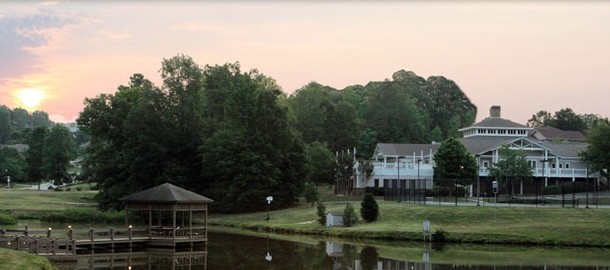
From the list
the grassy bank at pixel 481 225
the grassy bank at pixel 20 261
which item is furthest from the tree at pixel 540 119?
the grassy bank at pixel 20 261

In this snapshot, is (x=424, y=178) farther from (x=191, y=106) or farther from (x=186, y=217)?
(x=186, y=217)

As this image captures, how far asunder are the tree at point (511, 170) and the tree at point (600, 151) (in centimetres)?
682

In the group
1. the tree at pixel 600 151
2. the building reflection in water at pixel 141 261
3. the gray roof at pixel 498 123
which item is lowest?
the building reflection in water at pixel 141 261

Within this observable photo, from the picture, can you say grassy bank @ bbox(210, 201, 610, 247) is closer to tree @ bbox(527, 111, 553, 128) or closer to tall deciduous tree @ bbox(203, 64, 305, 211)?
tall deciduous tree @ bbox(203, 64, 305, 211)

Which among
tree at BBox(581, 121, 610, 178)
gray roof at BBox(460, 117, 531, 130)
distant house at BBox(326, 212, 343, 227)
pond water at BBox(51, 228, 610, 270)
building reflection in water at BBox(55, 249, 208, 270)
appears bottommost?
building reflection in water at BBox(55, 249, 208, 270)

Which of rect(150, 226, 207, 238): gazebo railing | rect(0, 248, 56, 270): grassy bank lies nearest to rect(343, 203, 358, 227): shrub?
rect(150, 226, 207, 238): gazebo railing

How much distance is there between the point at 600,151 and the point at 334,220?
1644 inches

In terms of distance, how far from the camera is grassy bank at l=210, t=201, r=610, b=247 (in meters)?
51.2

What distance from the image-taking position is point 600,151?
292 feet

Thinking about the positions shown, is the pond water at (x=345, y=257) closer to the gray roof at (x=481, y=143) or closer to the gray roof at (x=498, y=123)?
the gray roof at (x=481, y=143)

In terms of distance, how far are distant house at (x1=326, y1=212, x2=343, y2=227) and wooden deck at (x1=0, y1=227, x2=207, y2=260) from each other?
1197cm

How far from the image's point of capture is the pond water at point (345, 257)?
37781 mm

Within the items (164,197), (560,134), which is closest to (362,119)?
(560,134)

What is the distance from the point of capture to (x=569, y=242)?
1986 inches
